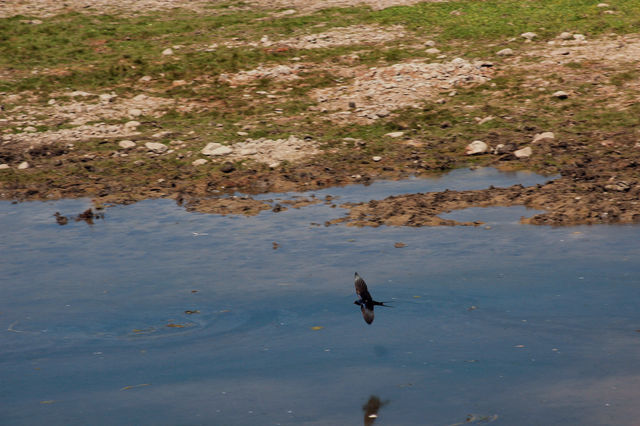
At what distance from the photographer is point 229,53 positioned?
51.8 ft

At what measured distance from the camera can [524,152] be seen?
11805mm

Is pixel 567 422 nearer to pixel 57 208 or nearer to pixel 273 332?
pixel 273 332

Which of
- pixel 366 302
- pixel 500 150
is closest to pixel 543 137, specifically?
pixel 500 150

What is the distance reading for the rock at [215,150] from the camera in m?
12.3

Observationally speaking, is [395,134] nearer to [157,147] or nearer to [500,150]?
[500,150]

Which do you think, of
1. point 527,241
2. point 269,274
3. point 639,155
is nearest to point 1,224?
point 269,274

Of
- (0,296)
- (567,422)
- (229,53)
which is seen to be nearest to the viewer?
(567,422)

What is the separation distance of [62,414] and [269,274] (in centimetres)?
289

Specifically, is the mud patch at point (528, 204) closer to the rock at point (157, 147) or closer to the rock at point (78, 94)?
the rock at point (157, 147)

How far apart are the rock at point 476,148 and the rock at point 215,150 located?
3.23 m

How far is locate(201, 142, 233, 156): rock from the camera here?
1233 centimetres

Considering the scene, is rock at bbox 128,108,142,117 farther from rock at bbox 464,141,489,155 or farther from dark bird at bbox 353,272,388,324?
dark bird at bbox 353,272,388,324

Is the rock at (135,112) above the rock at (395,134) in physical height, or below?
above

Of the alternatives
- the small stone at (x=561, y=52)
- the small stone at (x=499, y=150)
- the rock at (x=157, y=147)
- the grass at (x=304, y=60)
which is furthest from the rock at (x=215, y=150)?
the small stone at (x=561, y=52)
